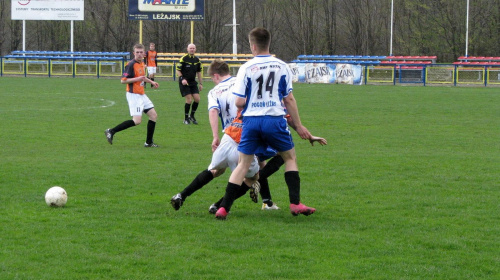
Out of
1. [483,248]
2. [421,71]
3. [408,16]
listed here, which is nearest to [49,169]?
[483,248]

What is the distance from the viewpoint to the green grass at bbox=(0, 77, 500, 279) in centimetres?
514

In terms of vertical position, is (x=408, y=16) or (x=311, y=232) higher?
(x=408, y=16)

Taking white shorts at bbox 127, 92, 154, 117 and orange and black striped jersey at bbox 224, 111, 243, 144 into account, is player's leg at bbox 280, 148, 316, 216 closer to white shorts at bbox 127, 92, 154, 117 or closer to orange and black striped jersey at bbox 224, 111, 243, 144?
orange and black striped jersey at bbox 224, 111, 243, 144

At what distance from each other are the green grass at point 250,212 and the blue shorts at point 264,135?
692 mm

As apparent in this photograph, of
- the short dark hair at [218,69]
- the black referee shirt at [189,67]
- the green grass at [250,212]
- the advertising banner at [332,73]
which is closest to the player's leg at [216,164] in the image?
the green grass at [250,212]

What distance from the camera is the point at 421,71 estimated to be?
36438 millimetres

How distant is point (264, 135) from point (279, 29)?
55074mm

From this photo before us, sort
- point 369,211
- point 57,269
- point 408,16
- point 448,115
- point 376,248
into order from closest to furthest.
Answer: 1. point 57,269
2. point 376,248
3. point 369,211
4. point 448,115
5. point 408,16

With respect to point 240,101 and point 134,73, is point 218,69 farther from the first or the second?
point 134,73

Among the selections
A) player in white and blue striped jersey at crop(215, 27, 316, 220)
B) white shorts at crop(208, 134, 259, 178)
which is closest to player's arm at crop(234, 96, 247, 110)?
player in white and blue striped jersey at crop(215, 27, 316, 220)

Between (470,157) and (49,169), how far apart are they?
6.26 meters

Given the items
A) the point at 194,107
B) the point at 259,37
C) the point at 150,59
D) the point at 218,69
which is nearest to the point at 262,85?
the point at 259,37

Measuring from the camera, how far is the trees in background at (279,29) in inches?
2179

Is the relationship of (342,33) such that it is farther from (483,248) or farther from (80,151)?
(483,248)
